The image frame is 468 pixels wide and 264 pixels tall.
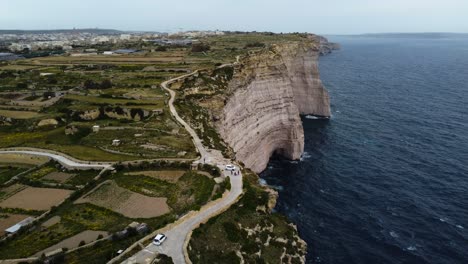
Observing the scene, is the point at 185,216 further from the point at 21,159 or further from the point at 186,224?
the point at 21,159

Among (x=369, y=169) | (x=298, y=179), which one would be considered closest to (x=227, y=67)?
(x=298, y=179)

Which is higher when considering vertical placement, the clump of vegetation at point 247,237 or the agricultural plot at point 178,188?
the agricultural plot at point 178,188

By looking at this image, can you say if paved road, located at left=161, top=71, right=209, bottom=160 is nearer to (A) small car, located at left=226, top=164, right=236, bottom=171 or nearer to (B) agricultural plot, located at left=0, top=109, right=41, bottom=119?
(A) small car, located at left=226, top=164, right=236, bottom=171

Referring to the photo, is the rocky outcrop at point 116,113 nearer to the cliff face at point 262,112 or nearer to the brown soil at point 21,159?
the cliff face at point 262,112

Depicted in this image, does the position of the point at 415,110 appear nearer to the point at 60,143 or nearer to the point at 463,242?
the point at 463,242

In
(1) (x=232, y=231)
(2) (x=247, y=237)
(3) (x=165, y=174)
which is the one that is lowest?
(2) (x=247, y=237)

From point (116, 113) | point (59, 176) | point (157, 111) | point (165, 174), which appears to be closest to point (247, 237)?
point (165, 174)

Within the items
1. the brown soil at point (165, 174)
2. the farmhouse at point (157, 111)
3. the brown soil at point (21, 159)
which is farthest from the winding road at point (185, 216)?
the farmhouse at point (157, 111)
